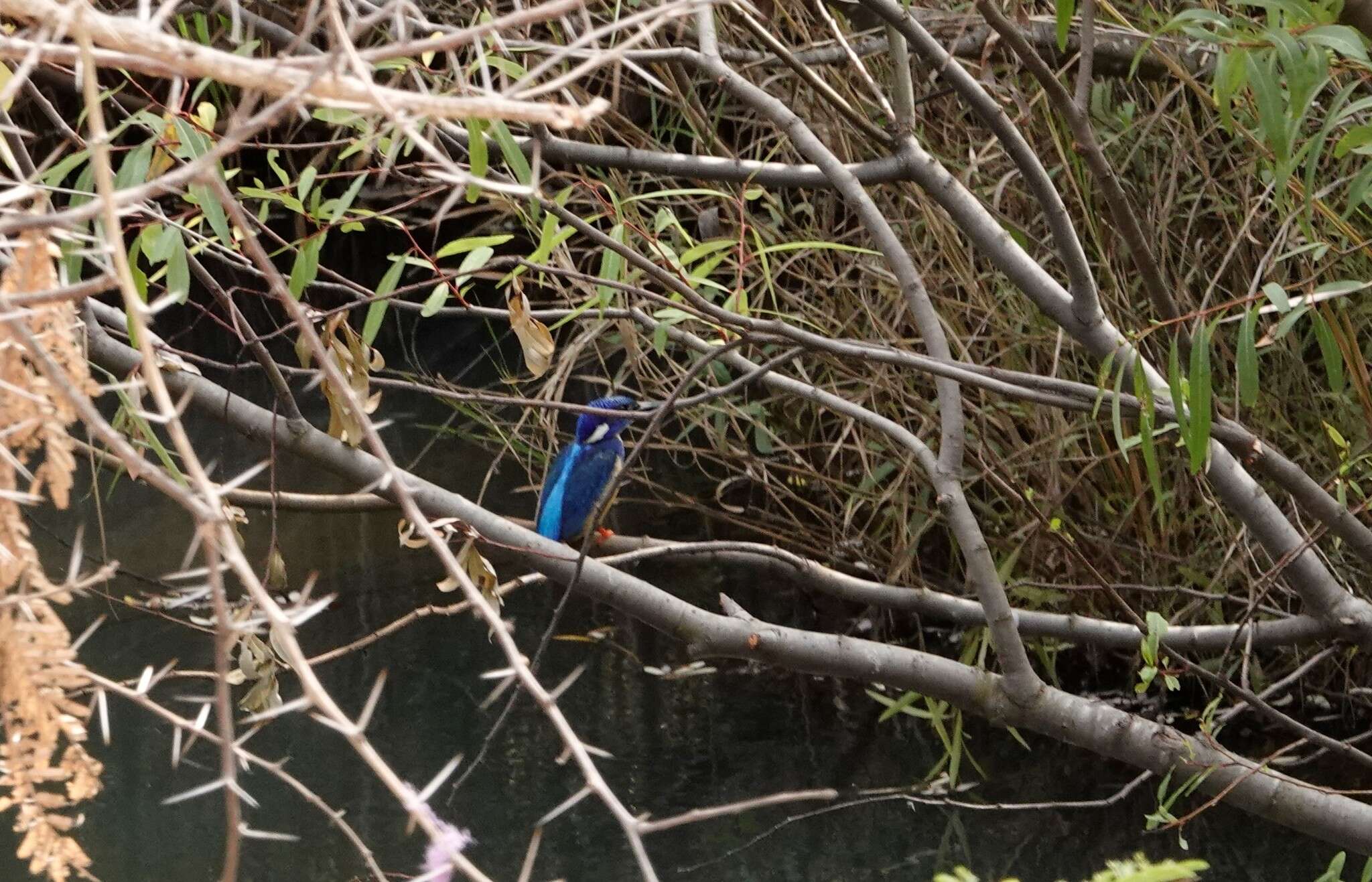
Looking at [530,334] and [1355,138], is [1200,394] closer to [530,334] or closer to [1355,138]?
[1355,138]

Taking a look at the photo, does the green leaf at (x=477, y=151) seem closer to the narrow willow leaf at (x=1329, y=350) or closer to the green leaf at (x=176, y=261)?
the green leaf at (x=176, y=261)

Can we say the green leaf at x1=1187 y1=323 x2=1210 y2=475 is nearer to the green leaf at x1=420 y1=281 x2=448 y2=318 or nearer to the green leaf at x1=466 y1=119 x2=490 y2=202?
the green leaf at x1=466 y1=119 x2=490 y2=202

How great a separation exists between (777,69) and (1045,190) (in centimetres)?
127

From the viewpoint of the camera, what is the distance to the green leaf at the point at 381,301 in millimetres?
1338

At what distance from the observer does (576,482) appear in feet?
8.55

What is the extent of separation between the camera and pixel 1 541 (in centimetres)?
66

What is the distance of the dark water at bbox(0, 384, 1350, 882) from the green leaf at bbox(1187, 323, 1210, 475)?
1.39 m

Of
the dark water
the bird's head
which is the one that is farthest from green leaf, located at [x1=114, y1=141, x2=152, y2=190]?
the bird's head

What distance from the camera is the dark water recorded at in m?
2.47

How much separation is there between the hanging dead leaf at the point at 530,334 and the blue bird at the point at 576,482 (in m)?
1.17

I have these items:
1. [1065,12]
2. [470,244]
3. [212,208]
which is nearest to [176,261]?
[212,208]

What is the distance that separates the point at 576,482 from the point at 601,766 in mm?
608

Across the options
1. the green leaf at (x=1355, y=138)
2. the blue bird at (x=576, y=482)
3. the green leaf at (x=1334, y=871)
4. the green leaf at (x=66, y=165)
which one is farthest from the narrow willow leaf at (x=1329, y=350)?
the blue bird at (x=576, y=482)

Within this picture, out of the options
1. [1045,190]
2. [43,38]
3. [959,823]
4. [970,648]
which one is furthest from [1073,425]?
[43,38]
